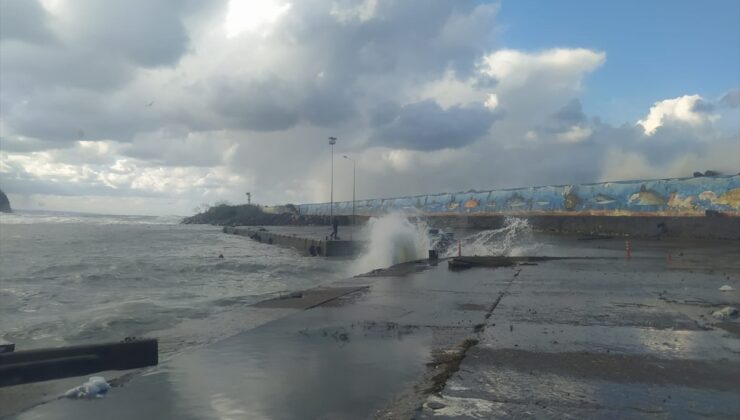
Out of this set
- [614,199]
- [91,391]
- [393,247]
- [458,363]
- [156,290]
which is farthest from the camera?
[614,199]

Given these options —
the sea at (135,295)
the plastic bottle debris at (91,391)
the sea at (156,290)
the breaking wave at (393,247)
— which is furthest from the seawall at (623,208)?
the plastic bottle debris at (91,391)

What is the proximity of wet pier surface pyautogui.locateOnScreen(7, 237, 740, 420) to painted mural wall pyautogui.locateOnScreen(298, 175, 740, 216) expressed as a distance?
28325mm

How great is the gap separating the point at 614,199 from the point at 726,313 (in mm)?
36946

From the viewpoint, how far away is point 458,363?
21.2 feet

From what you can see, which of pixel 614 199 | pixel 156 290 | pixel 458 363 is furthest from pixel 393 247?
pixel 614 199

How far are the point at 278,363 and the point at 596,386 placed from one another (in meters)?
3.60

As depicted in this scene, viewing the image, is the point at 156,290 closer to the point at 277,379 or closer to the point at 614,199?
the point at 277,379

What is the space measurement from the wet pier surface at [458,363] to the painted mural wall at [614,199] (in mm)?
28325

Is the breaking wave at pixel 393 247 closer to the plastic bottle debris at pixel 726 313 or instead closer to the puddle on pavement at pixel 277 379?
the plastic bottle debris at pixel 726 313

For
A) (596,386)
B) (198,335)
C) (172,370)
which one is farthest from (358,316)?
(596,386)

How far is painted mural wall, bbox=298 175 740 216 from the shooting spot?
36188 mm

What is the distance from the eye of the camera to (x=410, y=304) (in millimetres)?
11367

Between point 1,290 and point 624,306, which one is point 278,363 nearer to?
point 624,306

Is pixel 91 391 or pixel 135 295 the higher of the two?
pixel 91 391
